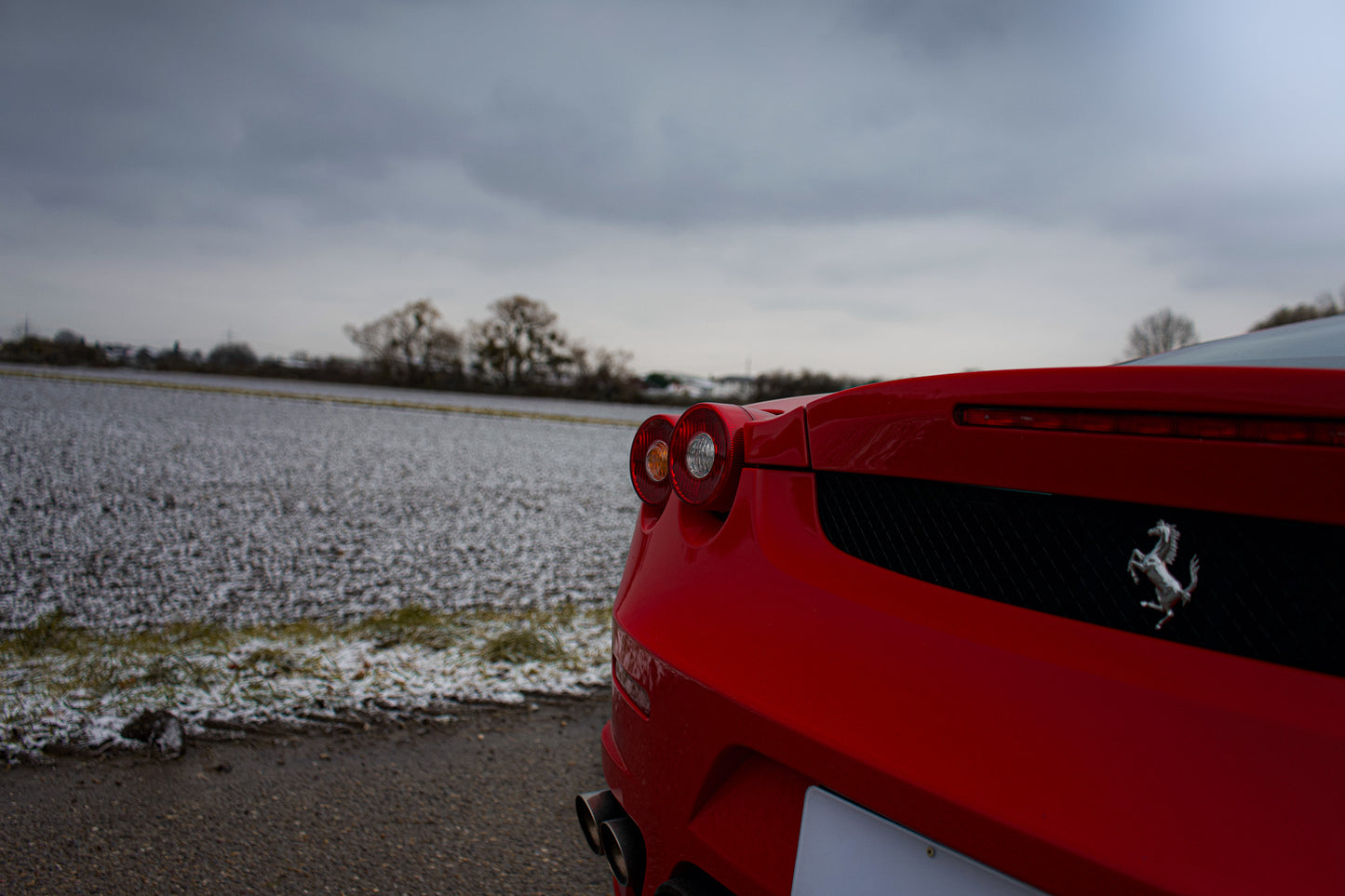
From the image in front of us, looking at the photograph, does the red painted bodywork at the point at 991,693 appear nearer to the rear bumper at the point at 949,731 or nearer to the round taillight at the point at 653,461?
the rear bumper at the point at 949,731

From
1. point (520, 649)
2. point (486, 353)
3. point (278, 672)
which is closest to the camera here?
point (278, 672)

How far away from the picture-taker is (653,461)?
1491 millimetres

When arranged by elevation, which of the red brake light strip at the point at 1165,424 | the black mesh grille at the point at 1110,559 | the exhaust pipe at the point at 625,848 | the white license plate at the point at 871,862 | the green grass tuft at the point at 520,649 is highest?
the red brake light strip at the point at 1165,424

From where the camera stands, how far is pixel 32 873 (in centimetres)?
154

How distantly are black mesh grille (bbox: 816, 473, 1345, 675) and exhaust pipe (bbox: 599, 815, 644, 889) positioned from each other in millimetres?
631

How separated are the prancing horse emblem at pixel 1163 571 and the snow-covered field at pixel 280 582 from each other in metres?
2.29

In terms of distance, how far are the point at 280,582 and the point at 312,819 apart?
7.68 feet

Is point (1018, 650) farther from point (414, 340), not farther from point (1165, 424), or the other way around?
point (414, 340)

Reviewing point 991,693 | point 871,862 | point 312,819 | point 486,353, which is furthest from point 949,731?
point 486,353

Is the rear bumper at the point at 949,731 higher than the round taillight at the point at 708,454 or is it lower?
lower

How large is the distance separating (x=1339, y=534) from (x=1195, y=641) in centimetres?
16

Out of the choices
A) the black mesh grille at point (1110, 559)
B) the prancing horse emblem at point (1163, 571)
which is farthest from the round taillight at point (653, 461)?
the prancing horse emblem at point (1163, 571)

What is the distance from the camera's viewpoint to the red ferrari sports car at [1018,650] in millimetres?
635

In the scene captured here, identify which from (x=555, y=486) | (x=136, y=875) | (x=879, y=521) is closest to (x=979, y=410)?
(x=879, y=521)
